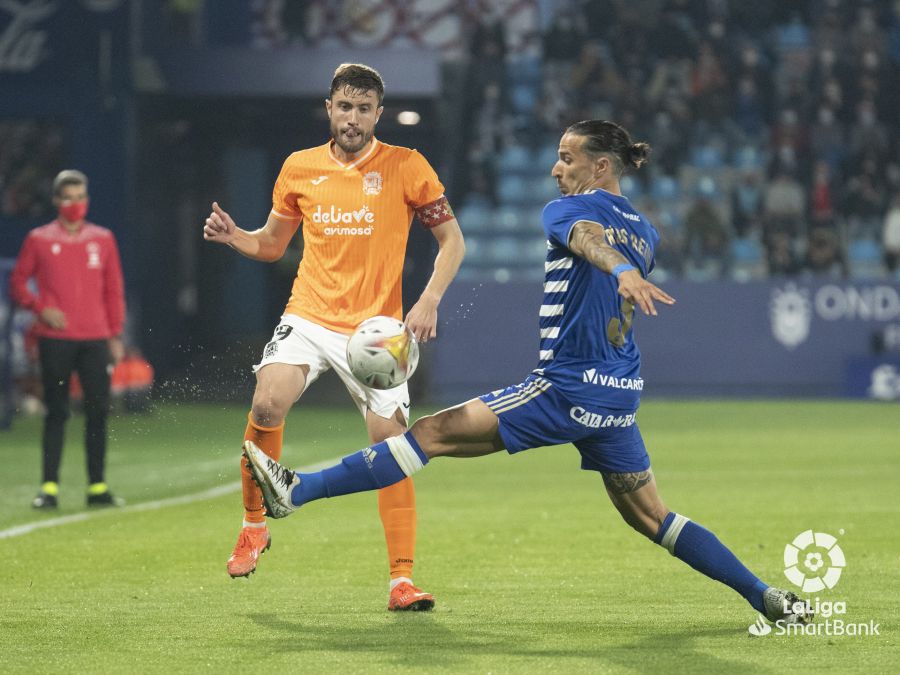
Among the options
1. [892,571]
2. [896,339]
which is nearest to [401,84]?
[896,339]

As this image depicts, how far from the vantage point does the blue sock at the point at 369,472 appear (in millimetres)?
5879

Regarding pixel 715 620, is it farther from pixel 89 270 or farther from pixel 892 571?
pixel 89 270

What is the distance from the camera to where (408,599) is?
255 inches

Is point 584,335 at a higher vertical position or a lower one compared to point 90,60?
lower

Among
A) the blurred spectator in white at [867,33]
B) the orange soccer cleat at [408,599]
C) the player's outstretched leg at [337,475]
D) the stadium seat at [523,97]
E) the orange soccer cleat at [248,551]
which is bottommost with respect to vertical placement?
the orange soccer cleat at [408,599]

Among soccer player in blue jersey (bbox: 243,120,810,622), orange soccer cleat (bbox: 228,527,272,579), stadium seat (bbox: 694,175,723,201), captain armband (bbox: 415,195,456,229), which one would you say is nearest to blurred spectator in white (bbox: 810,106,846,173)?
stadium seat (bbox: 694,175,723,201)

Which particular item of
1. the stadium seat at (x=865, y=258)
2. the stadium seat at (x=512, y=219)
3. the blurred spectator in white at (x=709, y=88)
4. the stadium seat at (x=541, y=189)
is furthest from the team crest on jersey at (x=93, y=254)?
the blurred spectator in white at (x=709, y=88)

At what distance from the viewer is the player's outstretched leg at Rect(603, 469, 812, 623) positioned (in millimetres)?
5895

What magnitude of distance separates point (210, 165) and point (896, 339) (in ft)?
34.1

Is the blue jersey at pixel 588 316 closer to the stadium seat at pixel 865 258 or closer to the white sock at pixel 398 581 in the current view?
the white sock at pixel 398 581

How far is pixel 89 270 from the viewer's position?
1080 cm

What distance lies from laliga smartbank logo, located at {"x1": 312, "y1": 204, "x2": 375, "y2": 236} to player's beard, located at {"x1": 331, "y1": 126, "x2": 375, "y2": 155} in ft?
0.79

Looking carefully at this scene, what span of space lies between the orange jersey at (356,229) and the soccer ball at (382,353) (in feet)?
1.16

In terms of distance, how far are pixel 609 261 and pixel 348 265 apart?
157cm
